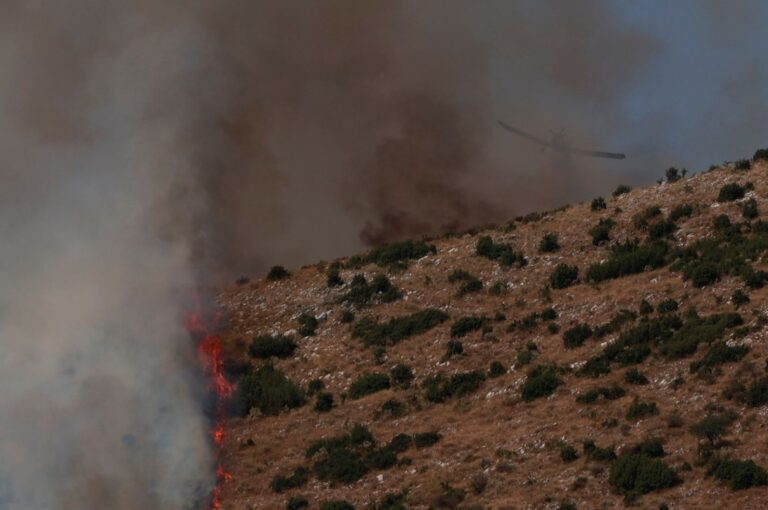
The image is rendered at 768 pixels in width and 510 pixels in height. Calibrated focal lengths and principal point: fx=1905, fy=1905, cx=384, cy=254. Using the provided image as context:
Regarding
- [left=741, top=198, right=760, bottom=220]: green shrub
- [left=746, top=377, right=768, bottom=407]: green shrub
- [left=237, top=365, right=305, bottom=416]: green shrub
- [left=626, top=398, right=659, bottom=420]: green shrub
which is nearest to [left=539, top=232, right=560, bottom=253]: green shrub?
[left=741, top=198, right=760, bottom=220]: green shrub

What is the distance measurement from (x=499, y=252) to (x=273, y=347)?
11.2m

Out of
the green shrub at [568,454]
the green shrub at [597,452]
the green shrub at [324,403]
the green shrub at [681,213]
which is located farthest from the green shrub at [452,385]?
the green shrub at [681,213]

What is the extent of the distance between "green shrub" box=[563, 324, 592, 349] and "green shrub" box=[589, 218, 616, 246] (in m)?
11.1

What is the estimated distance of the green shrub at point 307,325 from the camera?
81312 mm

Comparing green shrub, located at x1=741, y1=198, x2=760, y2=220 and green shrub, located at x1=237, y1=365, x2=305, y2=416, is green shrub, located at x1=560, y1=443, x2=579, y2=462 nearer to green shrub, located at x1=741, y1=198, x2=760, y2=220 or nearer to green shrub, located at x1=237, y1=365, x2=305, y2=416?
green shrub, located at x1=237, y1=365, x2=305, y2=416

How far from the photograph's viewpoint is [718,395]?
205 ft

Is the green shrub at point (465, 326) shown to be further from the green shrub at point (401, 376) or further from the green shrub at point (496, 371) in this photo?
the green shrub at point (496, 371)

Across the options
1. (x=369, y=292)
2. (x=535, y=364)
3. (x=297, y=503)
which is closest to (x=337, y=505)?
(x=297, y=503)

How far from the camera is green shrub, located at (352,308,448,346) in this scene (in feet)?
256

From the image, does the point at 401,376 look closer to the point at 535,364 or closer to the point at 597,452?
the point at 535,364

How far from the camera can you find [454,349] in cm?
7431

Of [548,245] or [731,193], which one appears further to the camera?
[548,245]

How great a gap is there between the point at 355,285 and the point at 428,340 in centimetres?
893

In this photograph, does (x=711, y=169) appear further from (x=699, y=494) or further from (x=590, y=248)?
(x=699, y=494)
